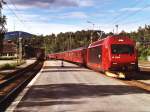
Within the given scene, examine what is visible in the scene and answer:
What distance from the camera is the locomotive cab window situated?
31.4 metres

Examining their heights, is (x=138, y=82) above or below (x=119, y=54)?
below

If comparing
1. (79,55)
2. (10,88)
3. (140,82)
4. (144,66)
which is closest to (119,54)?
(140,82)

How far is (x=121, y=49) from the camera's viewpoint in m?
31.6

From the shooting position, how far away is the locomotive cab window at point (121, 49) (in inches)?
1236

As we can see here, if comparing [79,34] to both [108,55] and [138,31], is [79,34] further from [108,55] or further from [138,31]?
[108,55]

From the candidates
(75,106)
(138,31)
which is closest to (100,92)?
(75,106)

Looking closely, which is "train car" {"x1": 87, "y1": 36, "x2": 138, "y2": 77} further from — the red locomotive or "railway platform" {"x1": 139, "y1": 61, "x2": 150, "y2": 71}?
"railway platform" {"x1": 139, "y1": 61, "x2": 150, "y2": 71}

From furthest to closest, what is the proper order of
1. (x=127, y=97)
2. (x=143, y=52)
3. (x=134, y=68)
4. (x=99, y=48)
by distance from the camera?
(x=143, y=52), (x=99, y=48), (x=134, y=68), (x=127, y=97)

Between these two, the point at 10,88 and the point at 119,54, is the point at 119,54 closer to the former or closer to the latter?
the point at 119,54

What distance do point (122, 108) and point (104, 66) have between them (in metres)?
18.6

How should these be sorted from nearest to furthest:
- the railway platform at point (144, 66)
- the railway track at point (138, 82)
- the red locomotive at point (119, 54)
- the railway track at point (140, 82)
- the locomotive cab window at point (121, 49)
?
the railway track at point (138, 82) < the railway track at point (140, 82) < the red locomotive at point (119, 54) < the locomotive cab window at point (121, 49) < the railway platform at point (144, 66)

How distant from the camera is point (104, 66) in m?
32.8

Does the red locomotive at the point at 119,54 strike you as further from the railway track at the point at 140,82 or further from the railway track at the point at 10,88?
the railway track at the point at 10,88

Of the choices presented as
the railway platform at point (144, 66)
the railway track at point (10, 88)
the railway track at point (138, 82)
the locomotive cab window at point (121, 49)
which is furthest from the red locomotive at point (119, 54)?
the railway platform at point (144, 66)
